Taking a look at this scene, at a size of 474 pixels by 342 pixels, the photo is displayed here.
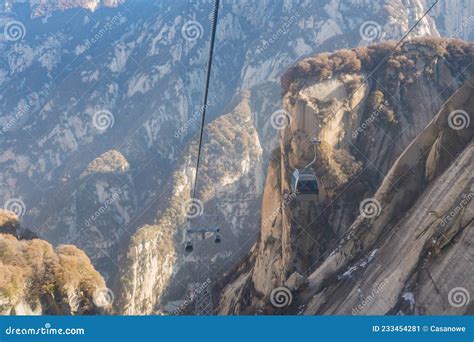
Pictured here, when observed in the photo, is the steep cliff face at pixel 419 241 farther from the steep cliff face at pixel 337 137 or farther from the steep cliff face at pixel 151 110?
the steep cliff face at pixel 151 110

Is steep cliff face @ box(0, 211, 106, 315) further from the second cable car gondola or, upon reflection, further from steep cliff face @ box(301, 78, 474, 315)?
the second cable car gondola

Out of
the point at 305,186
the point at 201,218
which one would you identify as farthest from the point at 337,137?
the point at 201,218

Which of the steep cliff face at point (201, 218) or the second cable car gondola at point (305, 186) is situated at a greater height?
the second cable car gondola at point (305, 186)

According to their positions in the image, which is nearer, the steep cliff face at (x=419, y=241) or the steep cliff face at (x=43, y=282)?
the steep cliff face at (x=419, y=241)

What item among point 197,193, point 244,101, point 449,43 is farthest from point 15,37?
point 449,43

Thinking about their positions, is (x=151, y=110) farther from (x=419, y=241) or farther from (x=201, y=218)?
(x=419, y=241)

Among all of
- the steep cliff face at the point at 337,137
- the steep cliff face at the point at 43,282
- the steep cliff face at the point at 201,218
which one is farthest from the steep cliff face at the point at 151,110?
the steep cliff face at the point at 43,282

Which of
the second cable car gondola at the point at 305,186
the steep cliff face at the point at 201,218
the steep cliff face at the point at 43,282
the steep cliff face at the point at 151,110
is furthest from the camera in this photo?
the steep cliff face at the point at 151,110

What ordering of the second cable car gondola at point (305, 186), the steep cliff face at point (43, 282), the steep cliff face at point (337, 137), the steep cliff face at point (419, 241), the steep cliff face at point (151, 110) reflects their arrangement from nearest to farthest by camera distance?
the steep cliff face at point (419, 241) → the second cable car gondola at point (305, 186) → the steep cliff face at point (43, 282) → the steep cliff face at point (337, 137) → the steep cliff face at point (151, 110)
